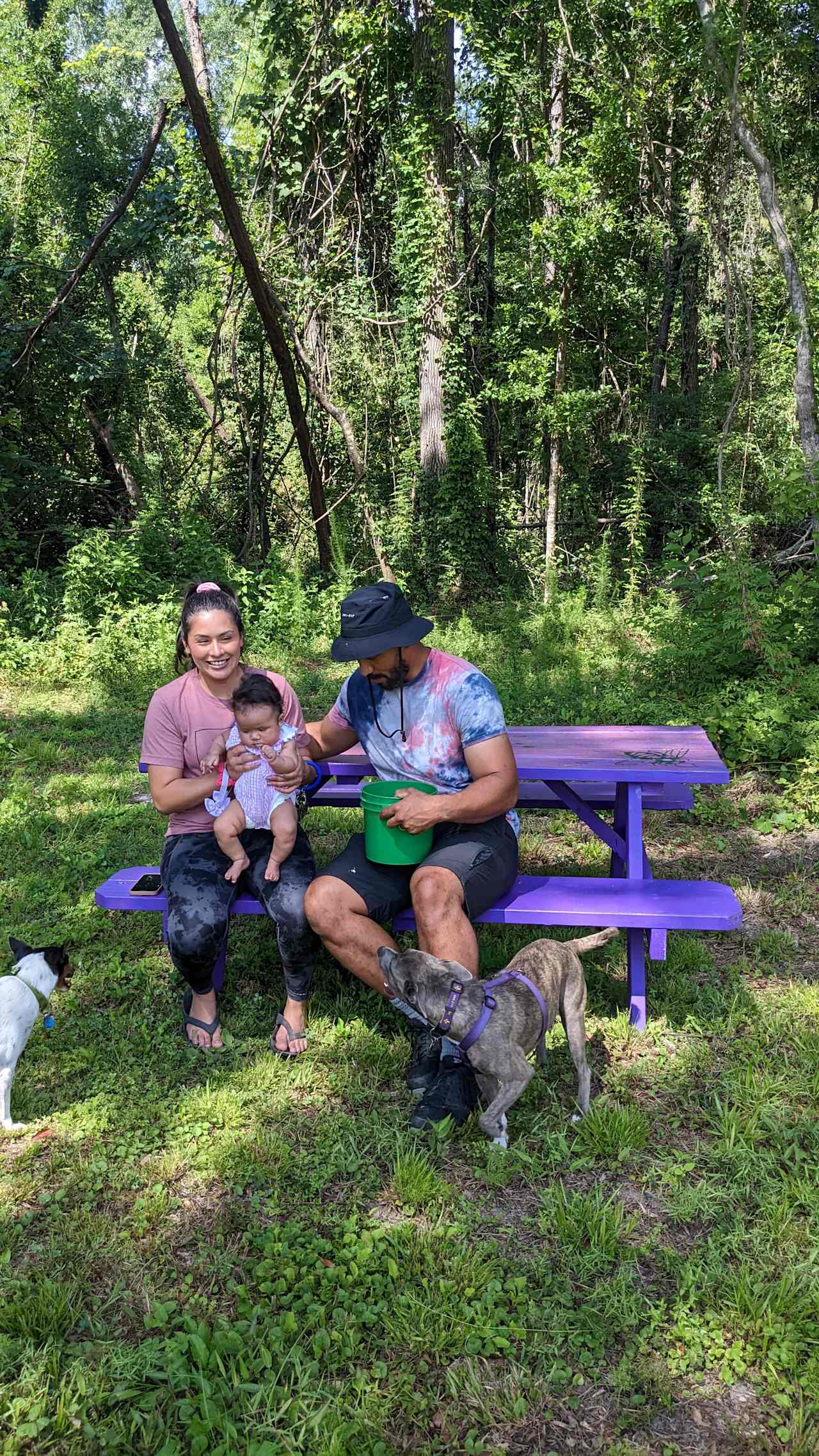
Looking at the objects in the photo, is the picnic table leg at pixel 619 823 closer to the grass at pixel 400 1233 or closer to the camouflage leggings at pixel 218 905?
the grass at pixel 400 1233

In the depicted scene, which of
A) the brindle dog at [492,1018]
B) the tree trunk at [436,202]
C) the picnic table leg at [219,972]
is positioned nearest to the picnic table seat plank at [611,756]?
the brindle dog at [492,1018]

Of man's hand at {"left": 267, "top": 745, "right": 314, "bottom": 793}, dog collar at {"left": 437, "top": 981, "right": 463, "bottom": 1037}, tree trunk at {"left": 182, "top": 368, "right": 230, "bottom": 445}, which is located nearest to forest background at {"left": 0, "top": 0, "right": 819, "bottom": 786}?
tree trunk at {"left": 182, "top": 368, "right": 230, "bottom": 445}

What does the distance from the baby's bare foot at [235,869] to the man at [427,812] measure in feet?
1.00

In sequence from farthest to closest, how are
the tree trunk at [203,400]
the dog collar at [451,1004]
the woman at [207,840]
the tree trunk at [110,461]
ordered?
the tree trunk at [203,400], the tree trunk at [110,461], the woman at [207,840], the dog collar at [451,1004]

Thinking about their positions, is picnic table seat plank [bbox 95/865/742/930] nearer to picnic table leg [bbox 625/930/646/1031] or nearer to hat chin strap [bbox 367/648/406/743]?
picnic table leg [bbox 625/930/646/1031]

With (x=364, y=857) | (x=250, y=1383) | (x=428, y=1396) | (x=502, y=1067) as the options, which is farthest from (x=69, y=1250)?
(x=364, y=857)

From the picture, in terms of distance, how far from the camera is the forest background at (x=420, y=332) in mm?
10000

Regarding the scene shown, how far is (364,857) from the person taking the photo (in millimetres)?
3672

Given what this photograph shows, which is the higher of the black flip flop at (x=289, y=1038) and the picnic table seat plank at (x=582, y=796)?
the picnic table seat plank at (x=582, y=796)

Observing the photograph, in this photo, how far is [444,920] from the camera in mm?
3246

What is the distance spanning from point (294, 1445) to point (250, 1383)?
0.19 m

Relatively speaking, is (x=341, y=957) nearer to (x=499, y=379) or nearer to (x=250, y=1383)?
(x=250, y=1383)

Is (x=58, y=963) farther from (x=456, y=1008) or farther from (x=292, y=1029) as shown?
(x=456, y=1008)

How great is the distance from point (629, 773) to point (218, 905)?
5.33 feet
